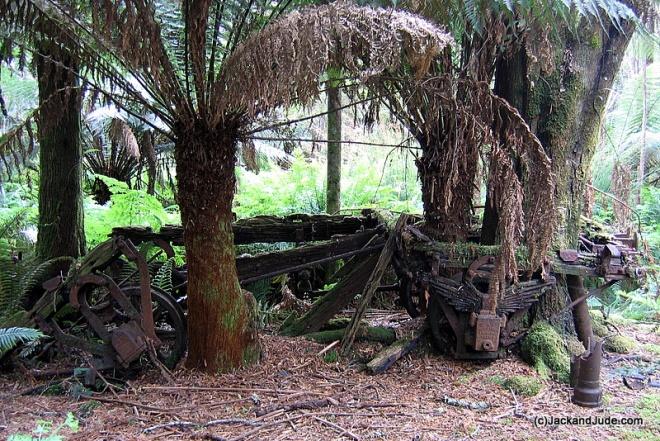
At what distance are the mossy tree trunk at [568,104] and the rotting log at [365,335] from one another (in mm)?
1302

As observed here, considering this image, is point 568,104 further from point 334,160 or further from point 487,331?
point 334,160

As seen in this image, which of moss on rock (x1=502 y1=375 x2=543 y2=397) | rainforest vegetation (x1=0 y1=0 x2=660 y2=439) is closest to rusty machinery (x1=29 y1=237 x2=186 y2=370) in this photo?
rainforest vegetation (x1=0 y1=0 x2=660 y2=439)

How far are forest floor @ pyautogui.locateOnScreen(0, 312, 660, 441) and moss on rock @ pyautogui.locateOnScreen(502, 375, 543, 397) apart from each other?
51 mm

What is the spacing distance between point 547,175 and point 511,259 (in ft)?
2.08

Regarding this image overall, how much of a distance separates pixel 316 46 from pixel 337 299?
8.44 feet

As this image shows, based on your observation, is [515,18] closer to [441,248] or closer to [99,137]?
[441,248]

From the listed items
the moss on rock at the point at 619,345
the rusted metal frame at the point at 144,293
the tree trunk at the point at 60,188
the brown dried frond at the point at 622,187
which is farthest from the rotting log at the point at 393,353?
the tree trunk at the point at 60,188

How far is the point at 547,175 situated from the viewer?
12.1 ft

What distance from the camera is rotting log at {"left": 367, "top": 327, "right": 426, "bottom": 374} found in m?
4.10

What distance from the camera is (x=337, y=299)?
4980 millimetres

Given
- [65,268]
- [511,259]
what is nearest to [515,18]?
[511,259]

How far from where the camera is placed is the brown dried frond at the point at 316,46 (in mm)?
3105

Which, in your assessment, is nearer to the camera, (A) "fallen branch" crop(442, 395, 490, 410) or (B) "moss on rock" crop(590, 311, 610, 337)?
(A) "fallen branch" crop(442, 395, 490, 410)

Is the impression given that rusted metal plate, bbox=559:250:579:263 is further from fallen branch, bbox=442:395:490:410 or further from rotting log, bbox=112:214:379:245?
rotting log, bbox=112:214:379:245
